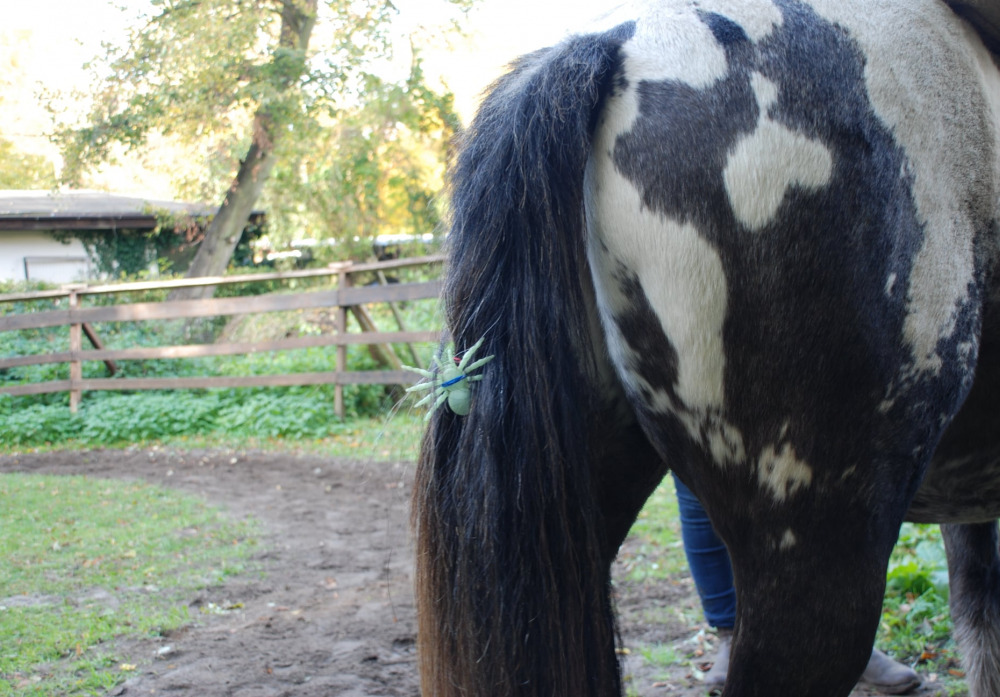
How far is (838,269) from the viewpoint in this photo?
1079 mm

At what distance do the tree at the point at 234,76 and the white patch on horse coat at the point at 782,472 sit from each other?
10.5 feet

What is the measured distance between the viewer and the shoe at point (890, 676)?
98.0 inches

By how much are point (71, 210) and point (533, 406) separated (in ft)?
9.65

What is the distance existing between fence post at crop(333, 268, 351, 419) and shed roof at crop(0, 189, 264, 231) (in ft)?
9.32

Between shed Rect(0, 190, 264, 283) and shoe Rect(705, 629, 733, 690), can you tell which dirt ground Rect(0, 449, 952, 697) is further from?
shed Rect(0, 190, 264, 283)

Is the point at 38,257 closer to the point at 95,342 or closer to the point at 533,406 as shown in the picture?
the point at 95,342

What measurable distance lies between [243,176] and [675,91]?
10.7 meters

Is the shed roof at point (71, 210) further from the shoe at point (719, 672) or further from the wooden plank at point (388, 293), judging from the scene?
the shoe at point (719, 672)

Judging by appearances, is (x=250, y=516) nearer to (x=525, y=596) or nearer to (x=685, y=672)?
(x=685, y=672)

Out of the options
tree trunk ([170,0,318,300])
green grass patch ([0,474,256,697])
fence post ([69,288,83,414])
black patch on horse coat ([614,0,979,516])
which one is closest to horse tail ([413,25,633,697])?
black patch on horse coat ([614,0,979,516])

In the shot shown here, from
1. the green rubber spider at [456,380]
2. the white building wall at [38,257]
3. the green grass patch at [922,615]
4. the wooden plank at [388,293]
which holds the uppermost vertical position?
the white building wall at [38,257]

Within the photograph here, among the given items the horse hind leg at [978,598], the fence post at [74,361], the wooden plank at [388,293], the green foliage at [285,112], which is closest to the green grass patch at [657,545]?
the horse hind leg at [978,598]

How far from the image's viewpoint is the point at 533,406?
1229mm

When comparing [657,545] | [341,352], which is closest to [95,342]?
[341,352]
